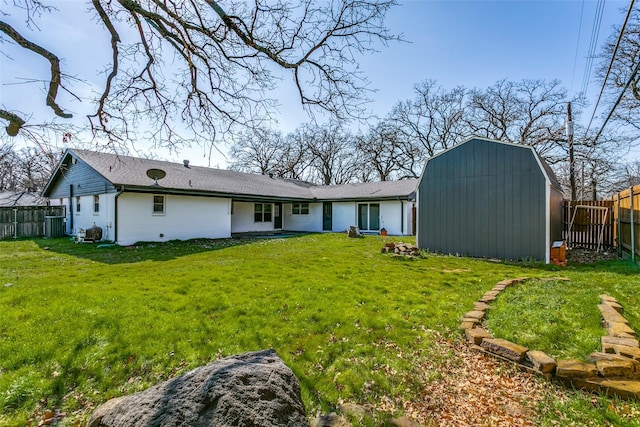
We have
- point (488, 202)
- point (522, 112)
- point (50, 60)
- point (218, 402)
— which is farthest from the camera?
point (522, 112)

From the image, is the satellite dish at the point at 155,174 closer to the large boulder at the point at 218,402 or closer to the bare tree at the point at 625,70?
the large boulder at the point at 218,402

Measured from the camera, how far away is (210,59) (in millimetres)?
4836

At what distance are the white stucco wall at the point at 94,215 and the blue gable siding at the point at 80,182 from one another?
0.95 feet

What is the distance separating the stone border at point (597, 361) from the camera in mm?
2500

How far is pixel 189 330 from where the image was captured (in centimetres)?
379

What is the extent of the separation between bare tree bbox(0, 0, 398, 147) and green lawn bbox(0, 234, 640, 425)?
266cm

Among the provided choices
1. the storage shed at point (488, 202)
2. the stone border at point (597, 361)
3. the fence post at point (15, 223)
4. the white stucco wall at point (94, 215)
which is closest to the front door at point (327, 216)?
the storage shed at point (488, 202)

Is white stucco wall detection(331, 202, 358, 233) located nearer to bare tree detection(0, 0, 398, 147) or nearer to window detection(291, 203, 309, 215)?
window detection(291, 203, 309, 215)

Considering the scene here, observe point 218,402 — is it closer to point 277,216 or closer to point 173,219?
point 173,219

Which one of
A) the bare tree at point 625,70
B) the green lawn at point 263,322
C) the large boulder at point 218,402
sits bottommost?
the green lawn at point 263,322

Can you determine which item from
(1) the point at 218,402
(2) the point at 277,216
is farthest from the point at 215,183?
(1) the point at 218,402

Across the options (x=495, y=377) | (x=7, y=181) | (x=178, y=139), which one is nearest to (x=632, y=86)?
(x=495, y=377)

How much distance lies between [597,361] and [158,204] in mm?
13846

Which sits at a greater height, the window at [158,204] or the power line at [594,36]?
the power line at [594,36]
